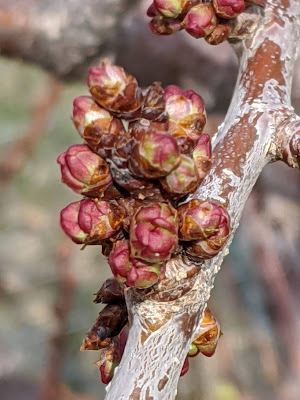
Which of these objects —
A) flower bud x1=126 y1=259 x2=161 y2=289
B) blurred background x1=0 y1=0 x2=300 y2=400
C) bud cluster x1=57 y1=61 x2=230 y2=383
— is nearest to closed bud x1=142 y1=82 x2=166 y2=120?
bud cluster x1=57 y1=61 x2=230 y2=383

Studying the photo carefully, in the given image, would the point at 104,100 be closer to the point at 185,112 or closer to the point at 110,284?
the point at 185,112

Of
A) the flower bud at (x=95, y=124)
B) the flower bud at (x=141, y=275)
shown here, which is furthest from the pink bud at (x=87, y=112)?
the flower bud at (x=141, y=275)

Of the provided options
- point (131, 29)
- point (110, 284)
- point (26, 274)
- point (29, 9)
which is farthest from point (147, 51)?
point (110, 284)

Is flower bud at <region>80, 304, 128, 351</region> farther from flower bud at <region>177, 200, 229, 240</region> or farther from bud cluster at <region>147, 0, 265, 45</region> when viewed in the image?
bud cluster at <region>147, 0, 265, 45</region>

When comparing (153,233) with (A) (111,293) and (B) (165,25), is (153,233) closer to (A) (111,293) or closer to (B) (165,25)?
(A) (111,293)

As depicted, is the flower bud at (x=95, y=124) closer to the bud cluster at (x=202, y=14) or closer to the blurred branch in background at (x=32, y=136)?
the bud cluster at (x=202, y=14)

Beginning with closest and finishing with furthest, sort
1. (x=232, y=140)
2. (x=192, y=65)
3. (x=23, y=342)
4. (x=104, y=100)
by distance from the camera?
(x=104, y=100) → (x=232, y=140) → (x=23, y=342) → (x=192, y=65)
